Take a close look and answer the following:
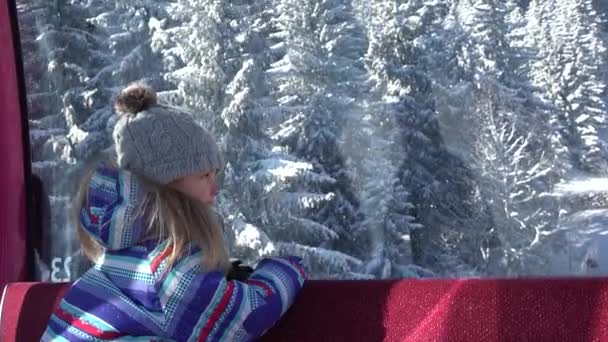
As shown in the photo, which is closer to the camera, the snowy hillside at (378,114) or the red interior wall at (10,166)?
the snowy hillside at (378,114)

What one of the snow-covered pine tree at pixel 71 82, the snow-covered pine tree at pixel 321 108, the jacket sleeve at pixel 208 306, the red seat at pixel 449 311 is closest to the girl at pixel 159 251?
the jacket sleeve at pixel 208 306

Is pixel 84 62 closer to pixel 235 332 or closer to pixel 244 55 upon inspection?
pixel 244 55

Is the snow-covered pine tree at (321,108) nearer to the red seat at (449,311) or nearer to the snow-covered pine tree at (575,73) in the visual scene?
the red seat at (449,311)

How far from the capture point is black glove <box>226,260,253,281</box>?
238 centimetres

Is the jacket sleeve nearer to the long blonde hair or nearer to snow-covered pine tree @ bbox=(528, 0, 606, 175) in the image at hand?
the long blonde hair

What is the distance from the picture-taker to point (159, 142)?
7.57ft

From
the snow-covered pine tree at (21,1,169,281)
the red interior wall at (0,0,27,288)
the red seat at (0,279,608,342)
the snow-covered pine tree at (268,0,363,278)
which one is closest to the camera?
the red seat at (0,279,608,342)

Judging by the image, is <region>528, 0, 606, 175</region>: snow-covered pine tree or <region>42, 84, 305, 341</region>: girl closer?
<region>42, 84, 305, 341</region>: girl

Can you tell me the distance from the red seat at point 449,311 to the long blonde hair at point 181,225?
26 centimetres

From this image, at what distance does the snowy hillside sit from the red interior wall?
13cm

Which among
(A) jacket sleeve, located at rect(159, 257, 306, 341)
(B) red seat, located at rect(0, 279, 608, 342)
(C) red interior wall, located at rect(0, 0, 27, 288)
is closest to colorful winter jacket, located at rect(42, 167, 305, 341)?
(A) jacket sleeve, located at rect(159, 257, 306, 341)

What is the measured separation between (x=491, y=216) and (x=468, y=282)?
20 cm

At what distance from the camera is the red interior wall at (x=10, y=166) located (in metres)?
3.12

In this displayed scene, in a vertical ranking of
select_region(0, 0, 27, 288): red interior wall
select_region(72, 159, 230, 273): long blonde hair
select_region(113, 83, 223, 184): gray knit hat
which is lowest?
select_region(0, 0, 27, 288): red interior wall
